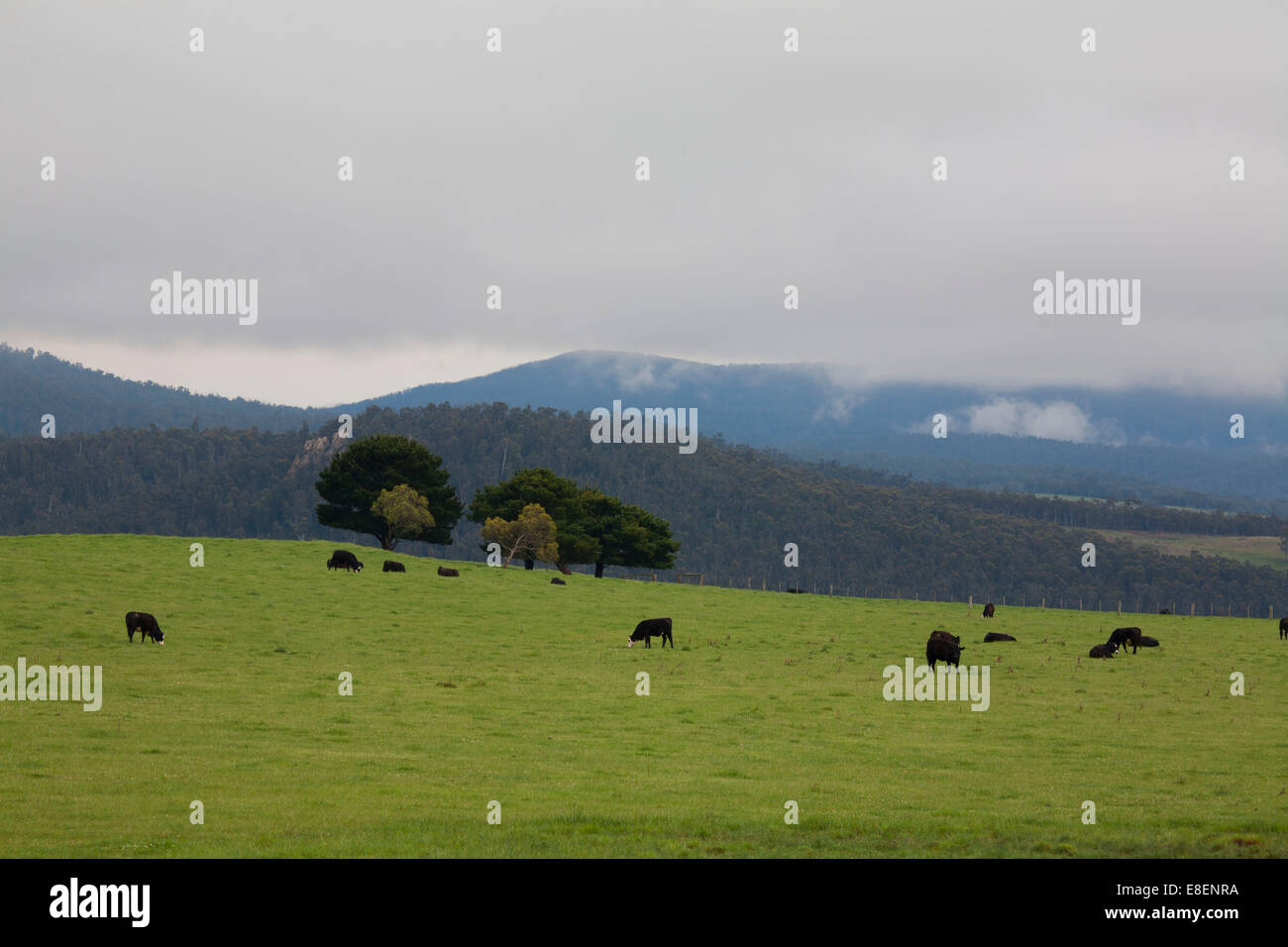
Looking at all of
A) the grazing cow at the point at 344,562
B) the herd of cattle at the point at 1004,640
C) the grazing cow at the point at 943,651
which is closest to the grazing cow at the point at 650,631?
the herd of cattle at the point at 1004,640

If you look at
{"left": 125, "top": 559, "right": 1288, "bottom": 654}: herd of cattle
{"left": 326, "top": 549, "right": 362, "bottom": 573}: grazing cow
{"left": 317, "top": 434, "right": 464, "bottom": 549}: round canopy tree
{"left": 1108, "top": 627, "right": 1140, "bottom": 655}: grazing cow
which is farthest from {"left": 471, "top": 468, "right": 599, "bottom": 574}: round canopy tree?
{"left": 1108, "top": 627, "right": 1140, "bottom": 655}: grazing cow

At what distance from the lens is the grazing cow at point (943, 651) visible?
38.3m

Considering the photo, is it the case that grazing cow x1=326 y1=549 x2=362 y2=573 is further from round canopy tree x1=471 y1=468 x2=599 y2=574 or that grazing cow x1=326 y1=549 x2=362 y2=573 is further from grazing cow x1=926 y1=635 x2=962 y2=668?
grazing cow x1=926 y1=635 x2=962 y2=668

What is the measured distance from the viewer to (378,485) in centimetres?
9038

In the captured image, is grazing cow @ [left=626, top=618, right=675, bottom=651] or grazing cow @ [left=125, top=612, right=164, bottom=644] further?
Result: grazing cow @ [left=626, top=618, right=675, bottom=651]

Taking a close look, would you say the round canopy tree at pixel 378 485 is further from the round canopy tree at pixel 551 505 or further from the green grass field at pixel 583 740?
the green grass field at pixel 583 740

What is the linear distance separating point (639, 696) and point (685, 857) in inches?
650

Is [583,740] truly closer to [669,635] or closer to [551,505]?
[669,635]

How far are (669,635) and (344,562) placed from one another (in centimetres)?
2498

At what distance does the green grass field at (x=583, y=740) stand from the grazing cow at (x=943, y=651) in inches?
69.1

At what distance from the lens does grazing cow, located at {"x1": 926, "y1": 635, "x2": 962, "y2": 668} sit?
3828 cm

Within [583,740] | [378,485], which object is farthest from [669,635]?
[378,485]
